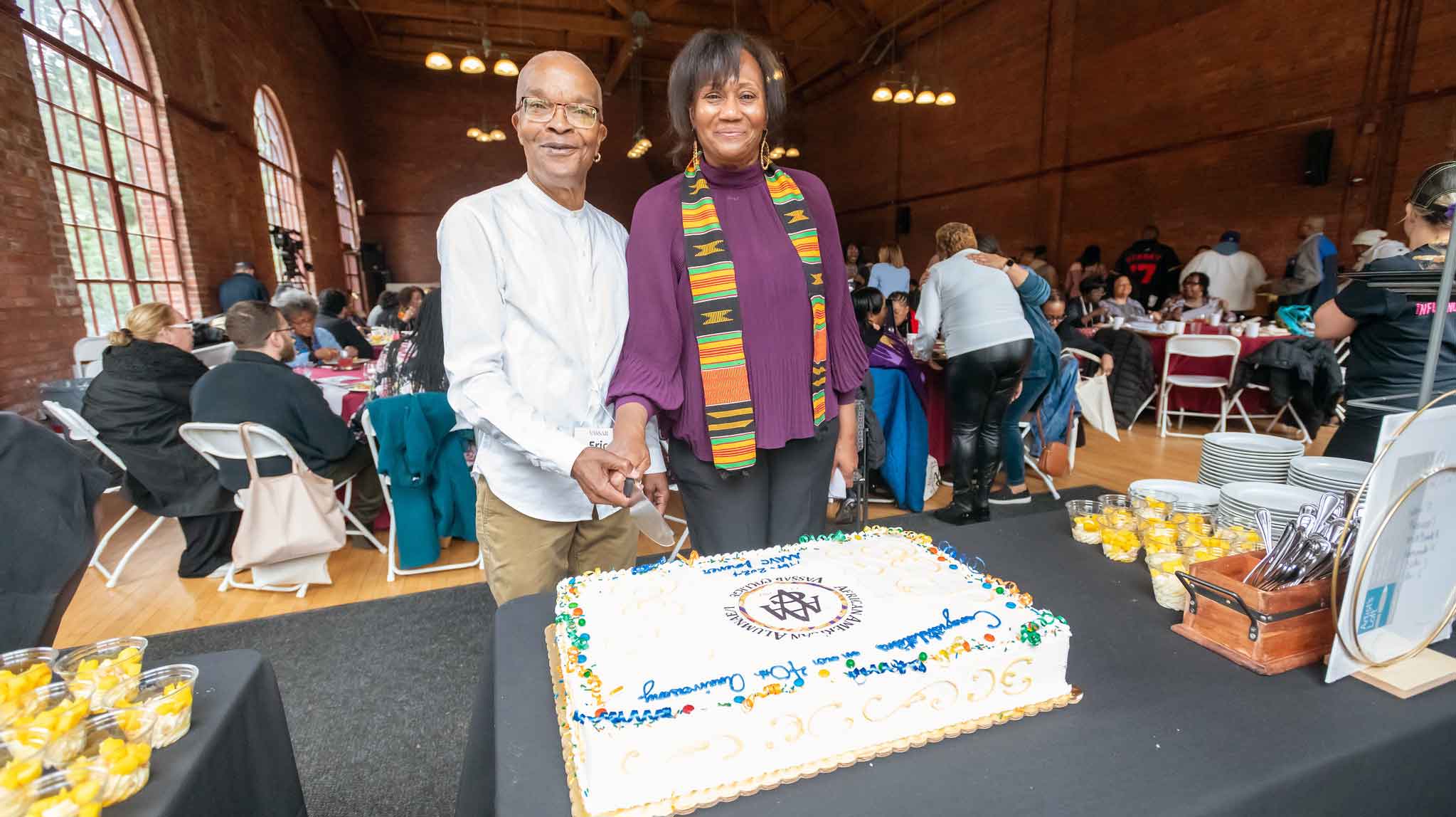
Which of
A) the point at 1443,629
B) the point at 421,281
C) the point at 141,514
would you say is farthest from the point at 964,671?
the point at 421,281

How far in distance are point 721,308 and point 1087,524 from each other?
2.53 ft

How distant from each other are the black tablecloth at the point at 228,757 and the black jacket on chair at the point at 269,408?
2120mm

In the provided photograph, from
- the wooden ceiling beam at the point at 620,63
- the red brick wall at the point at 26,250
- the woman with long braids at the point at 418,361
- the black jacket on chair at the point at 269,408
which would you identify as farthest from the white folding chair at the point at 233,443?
the wooden ceiling beam at the point at 620,63

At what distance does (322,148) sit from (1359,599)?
45.4 feet

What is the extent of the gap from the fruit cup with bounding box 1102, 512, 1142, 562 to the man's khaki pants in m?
0.89

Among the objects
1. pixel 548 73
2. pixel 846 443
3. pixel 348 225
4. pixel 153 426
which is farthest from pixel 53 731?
pixel 348 225

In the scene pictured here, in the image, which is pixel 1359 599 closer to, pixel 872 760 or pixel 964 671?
pixel 964 671

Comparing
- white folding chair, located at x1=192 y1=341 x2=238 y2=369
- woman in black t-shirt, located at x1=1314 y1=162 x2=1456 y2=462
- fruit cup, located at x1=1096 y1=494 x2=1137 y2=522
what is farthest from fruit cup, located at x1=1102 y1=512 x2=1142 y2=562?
white folding chair, located at x1=192 y1=341 x2=238 y2=369

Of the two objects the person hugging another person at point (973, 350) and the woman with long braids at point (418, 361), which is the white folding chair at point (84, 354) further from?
the person hugging another person at point (973, 350)

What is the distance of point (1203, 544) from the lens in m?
1.03

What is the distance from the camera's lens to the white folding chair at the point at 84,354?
4742mm

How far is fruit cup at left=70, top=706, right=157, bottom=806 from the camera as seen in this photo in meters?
0.64

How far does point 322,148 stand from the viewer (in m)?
11.4

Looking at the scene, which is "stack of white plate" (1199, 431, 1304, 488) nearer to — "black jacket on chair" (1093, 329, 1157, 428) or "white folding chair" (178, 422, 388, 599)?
"white folding chair" (178, 422, 388, 599)
